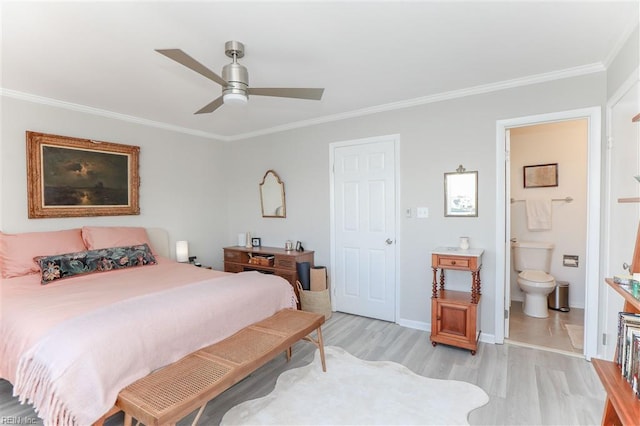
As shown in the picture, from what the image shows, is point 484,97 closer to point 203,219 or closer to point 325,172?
point 325,172

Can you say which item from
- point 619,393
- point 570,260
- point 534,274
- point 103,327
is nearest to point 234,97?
point 103,327

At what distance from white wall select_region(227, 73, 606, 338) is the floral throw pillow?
5.99 ft

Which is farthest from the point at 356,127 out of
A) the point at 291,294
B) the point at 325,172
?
the point at 291,294

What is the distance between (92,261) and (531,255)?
16.9 feet

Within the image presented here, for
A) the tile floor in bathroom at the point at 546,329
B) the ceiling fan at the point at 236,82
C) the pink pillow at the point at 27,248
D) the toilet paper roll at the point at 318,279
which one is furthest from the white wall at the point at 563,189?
the pink pillow at the point at 27,248

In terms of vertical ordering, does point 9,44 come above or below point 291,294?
above

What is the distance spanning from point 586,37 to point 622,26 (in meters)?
0.18

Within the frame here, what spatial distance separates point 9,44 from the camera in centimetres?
216

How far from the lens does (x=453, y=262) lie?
2.91 metres

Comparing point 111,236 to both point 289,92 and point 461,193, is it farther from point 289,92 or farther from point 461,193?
point 461,193

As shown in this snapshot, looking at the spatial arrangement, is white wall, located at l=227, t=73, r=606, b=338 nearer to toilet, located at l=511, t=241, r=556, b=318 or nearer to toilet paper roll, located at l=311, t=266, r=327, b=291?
toilet paper roll, located at l=311, t=266, r=327, b=291

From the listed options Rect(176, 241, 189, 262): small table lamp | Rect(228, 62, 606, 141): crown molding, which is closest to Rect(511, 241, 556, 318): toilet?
Rect(228, 62, 606, 141): crown molding

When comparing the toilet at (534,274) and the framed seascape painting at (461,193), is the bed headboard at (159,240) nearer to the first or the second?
the framed seascape painting at (461,193)

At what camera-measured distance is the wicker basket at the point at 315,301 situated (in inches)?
147
